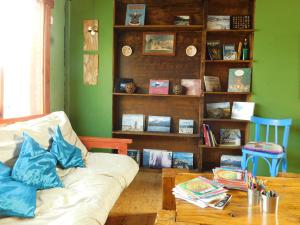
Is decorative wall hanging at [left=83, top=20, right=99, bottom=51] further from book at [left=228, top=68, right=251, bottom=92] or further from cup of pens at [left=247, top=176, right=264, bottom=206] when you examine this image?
cup of pens at [left=247, top=176, right=264, bottom=206]

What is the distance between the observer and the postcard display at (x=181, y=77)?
3271 millimetres

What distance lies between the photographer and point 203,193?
1.49 metres

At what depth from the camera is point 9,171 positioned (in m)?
1.62

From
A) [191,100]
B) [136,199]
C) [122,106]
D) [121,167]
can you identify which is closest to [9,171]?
[121,167]

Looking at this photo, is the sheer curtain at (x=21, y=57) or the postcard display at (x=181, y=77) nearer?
the sheer curtain at (x=21, y=57)

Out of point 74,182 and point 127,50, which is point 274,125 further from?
point 74,182

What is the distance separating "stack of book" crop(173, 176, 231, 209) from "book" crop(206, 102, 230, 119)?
6.00 ft

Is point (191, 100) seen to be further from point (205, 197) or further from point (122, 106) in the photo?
point (205, 197)

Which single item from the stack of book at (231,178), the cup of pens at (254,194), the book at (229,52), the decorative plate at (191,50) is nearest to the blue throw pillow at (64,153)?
the stack of book at (231,178)

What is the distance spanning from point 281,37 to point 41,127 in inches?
106

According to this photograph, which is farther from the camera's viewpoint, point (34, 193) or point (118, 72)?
point (118, 72)

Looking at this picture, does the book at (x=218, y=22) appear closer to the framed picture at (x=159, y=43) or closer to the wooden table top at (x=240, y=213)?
the framed picture at (x=159, y=43)

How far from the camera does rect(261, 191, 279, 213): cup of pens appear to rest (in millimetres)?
1354

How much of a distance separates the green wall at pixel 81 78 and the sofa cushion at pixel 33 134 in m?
0.84
